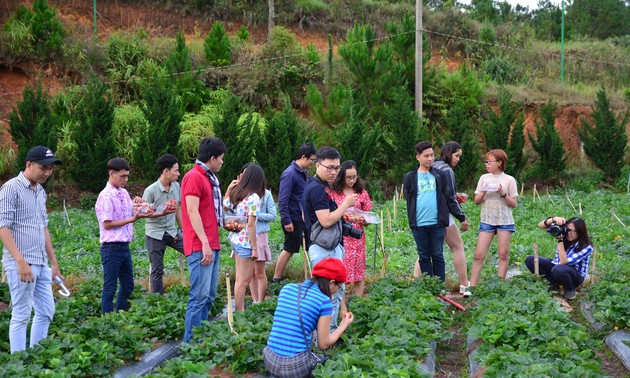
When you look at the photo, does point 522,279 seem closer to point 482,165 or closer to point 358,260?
point 358,260

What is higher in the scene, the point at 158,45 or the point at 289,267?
the point at 158,45


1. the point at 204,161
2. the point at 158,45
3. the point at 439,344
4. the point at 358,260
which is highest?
the point at 158,45

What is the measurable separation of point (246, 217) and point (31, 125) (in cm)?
1364

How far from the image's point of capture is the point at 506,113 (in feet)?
73.1

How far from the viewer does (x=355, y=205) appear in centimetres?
803

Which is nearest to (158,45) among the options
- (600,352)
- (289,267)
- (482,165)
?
(482,165)

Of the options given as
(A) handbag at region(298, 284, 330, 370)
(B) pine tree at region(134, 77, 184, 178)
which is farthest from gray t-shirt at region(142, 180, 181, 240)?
(B) pine tree at region(134, 77, 184, 178)

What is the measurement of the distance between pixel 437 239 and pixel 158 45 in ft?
68.6

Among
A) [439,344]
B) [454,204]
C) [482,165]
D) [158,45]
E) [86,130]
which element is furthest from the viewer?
[158,45]

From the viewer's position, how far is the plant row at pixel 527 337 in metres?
5.30

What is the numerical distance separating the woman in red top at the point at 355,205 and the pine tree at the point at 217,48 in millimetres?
20001

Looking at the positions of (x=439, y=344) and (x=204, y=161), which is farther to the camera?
(x=439, y=344)

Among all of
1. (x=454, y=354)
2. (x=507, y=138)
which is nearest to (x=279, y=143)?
(x=507, y=138)

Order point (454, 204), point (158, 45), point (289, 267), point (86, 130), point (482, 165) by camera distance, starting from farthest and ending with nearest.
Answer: point (158, 45) → point (482, 165) → point (86, 130) → point (289, 267) → point (454, 204)
